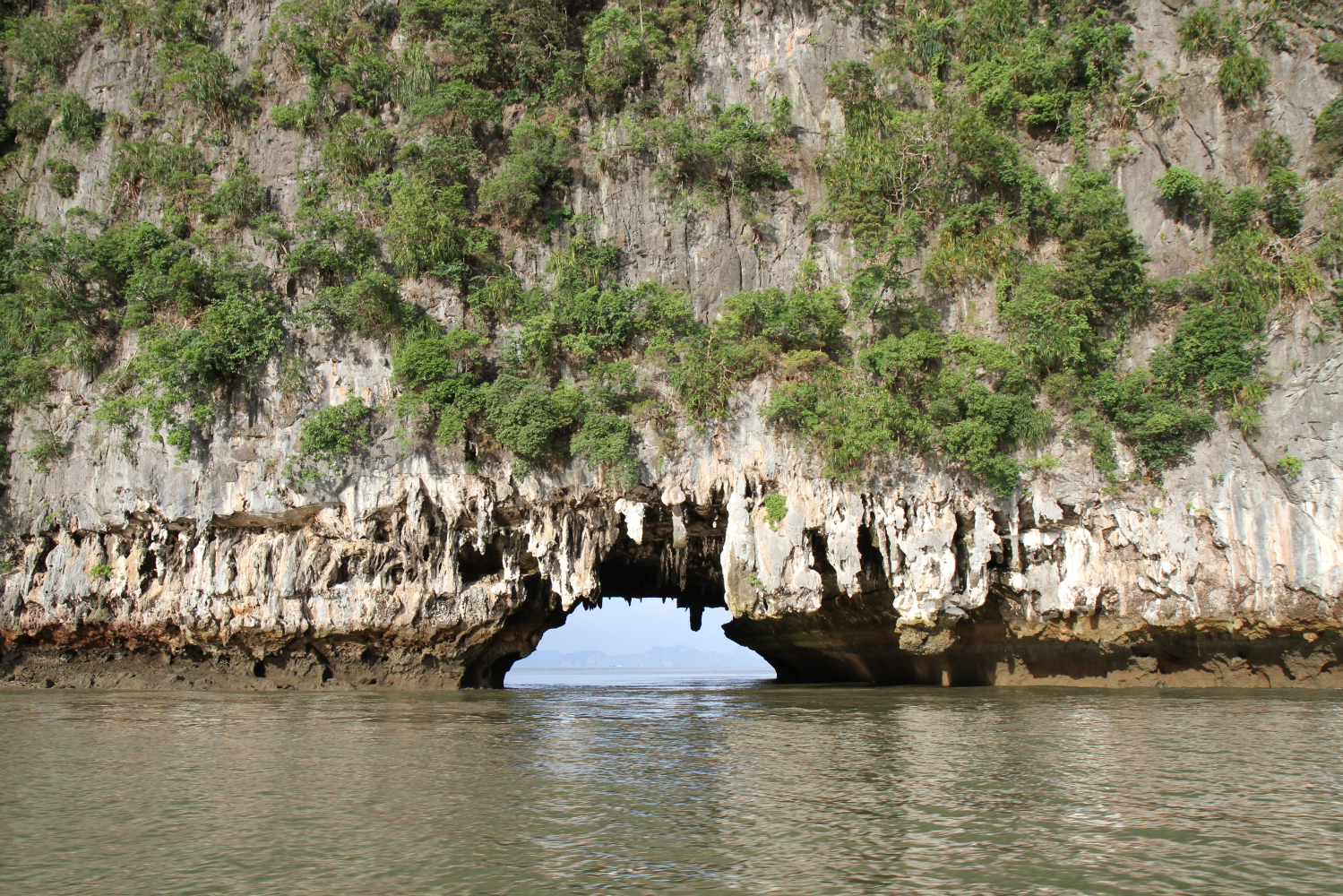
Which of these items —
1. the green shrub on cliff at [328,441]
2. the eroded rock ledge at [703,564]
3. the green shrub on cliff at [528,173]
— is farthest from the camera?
the green shrub on cliff at [528,173]

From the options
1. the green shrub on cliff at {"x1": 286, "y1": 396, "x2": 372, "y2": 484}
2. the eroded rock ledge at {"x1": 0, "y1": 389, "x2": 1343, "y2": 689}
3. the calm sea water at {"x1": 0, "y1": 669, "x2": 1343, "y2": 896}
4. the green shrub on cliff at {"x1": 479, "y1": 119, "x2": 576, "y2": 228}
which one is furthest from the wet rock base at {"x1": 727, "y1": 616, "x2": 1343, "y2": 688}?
the green shrub on cliff at {"x1": 479, "y1": 119, "x2": 576, "y2": 228}

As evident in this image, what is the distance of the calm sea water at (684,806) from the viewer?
16.5 feet

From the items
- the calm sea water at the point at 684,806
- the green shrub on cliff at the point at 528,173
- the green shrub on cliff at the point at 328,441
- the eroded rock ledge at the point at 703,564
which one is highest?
the green shrub on cliff at the point at 528,173

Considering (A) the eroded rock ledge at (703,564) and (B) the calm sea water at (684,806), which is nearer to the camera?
(B) the calm sea water at (684,806)

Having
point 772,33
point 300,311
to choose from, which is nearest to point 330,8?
point 300,311

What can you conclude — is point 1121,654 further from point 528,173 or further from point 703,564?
point 528,173

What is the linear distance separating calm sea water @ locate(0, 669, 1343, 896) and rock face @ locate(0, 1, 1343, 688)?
4.74 metres

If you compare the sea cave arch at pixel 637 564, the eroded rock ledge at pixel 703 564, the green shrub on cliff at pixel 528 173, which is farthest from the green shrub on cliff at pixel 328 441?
the green shrub on cliff at pixel 528 173

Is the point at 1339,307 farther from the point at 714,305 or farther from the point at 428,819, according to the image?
the point at 428,819

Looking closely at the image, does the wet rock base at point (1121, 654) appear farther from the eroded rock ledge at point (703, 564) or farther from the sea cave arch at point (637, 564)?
the sea cave arch at point (637, 564)

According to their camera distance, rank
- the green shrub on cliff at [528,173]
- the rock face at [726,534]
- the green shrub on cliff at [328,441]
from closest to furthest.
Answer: the rock face at [726,534]
the green shrub on cliff at [328,441]
the green shrub on cliff at [528,173]

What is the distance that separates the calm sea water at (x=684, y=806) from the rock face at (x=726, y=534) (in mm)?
4744

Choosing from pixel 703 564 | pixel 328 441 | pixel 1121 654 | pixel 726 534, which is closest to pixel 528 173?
pixel 328 441

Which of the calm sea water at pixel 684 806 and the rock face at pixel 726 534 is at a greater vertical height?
the rock face at pixel 726 534
